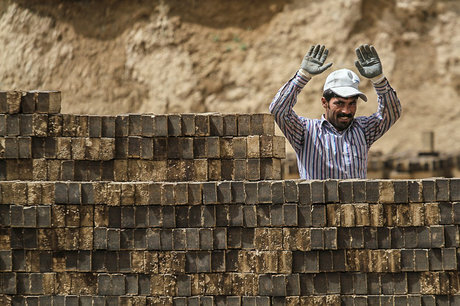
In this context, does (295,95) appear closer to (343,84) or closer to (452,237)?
(343,84)

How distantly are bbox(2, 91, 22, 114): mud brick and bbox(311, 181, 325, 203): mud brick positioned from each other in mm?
2014

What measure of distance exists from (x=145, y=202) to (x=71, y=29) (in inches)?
563

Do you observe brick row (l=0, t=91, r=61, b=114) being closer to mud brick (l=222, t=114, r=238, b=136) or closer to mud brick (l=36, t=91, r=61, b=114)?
mud brick (l=36, t=91, r=61, b=114)

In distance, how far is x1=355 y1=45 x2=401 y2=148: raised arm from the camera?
531 centimetres

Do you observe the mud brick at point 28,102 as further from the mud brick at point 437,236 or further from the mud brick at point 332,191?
the mud brick at point 437,236

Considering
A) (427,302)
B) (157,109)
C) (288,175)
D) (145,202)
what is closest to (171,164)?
(145,202)

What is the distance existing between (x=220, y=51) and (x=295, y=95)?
12.7 m

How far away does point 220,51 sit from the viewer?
58.6 ft

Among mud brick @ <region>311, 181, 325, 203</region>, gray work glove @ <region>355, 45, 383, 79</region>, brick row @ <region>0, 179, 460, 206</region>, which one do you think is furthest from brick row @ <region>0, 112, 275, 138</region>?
gray work glove @ <region>355, 45, 383, 79</region>

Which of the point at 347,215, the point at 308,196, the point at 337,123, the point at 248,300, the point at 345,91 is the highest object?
the point at 345,91

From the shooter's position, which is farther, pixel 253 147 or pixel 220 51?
pixel 220 51

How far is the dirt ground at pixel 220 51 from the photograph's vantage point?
57.0 feet

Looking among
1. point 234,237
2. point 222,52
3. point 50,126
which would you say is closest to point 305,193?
point 234,237

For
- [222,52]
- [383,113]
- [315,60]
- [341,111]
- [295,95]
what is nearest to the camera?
[315,60]
